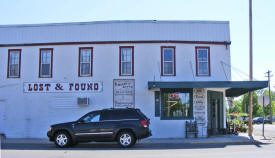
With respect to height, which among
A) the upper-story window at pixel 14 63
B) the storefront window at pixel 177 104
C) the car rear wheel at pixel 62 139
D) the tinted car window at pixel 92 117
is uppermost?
the upper-story window at pixel 14 63

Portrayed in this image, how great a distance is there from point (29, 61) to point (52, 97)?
271 cm

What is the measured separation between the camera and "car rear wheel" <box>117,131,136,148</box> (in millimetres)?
13180

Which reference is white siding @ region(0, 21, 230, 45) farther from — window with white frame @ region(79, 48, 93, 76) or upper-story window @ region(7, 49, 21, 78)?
upper-story window @ region(7, 49, 21, 78)

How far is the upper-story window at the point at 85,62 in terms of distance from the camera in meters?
18.0

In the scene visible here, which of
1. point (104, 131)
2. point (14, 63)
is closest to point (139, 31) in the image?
point (104, 131)

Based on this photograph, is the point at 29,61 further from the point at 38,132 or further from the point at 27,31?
the point at 38,132

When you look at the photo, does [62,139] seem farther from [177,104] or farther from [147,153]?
[177,104]

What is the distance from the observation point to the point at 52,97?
17969mm

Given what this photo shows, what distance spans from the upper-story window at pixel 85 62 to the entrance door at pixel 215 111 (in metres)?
7.34

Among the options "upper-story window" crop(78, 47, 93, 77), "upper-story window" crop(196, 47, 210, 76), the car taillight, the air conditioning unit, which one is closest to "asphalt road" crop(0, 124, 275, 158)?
the car taillight

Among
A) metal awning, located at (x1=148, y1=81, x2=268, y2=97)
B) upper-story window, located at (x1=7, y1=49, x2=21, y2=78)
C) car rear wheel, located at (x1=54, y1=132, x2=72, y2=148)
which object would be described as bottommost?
car rear wheel, located at (x1=54, y1=132, x2=72, y2=148)

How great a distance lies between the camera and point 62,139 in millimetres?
13312

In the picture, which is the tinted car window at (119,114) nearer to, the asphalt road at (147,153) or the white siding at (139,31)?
the asphalt road at (147,153)

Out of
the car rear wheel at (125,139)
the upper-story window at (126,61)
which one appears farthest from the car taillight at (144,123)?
the upper-story window at (126,61)
